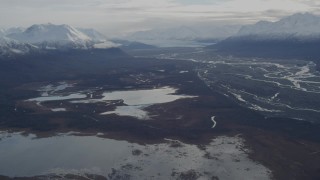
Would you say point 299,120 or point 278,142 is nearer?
point 278,142

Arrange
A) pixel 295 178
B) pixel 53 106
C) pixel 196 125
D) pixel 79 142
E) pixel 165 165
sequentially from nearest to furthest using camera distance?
pixel 295 178 < pixel 165 165 < pixel 79 142 < pixel 196 125 < pixel 53 106

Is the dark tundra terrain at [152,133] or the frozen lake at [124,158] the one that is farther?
the dark tundra terrain at [152,133]

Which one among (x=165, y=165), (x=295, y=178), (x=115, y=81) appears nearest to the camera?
(x=295, y=178)

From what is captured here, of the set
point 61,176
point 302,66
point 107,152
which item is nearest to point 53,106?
point 107,152

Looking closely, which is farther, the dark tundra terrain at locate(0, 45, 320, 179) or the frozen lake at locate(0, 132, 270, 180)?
the dark tundra terrain at locate(0, 45, 320, 179)

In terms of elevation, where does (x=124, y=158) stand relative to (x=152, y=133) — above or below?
above

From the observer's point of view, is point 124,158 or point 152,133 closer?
point 124,158

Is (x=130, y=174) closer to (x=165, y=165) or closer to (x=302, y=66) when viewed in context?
(x=165, y=165)

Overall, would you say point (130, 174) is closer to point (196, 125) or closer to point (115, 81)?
point (196, 125)
